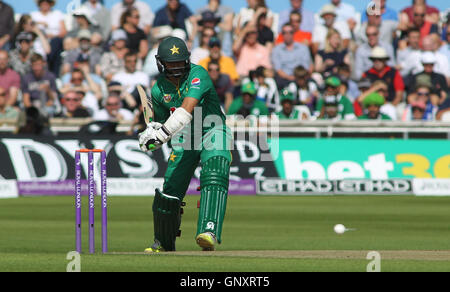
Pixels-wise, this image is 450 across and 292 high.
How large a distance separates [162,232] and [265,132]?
8983 millimetres

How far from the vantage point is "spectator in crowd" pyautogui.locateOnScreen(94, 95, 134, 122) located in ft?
64.0

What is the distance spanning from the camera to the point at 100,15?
21.6 m

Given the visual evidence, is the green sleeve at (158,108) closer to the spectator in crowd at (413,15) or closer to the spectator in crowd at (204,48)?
the spectator in crowd at (204,48)

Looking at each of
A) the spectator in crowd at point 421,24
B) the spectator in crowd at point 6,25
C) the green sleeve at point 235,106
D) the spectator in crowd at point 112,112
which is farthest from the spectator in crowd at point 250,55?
the spectator in crowd at point 6,25

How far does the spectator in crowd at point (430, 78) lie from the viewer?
2011 centimetres

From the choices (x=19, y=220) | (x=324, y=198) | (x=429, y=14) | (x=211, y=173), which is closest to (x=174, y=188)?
(x=211, y=173)

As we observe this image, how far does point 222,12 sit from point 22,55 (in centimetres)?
423

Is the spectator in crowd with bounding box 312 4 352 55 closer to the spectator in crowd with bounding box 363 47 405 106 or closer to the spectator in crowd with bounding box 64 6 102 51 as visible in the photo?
the spectator in crowd with bounding box 363 47 405 106

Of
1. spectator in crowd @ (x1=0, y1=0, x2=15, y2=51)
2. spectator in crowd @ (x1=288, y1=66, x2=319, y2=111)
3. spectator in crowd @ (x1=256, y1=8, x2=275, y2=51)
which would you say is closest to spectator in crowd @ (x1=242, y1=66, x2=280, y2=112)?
spectator in crowd @ (x1=288, y1=66, x2=319, y2=111)

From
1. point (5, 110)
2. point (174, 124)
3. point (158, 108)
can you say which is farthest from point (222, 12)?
point (174, 124)

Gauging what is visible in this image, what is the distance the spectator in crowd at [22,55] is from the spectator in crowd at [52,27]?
82 centimetres

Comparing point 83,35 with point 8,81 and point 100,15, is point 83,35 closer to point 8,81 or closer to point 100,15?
point 100,15

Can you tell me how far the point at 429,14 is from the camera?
2141cm
